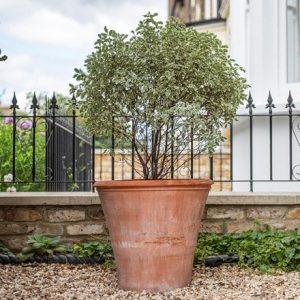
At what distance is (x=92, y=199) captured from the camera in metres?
4.88

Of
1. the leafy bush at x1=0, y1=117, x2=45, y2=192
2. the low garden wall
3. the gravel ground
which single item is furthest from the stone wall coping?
the leafy bush at x1=0, y1=117, x2=45, y2=192

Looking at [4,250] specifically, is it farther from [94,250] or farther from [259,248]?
[259,248]

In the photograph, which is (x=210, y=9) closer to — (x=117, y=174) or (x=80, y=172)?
(x=117, y=174)

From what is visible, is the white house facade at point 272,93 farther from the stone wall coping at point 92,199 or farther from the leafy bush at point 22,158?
the leafy bush at point 22,158

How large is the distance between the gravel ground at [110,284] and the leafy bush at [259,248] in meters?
0.12

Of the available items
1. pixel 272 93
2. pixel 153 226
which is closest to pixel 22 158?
pixel 272 93

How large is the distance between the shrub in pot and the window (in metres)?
2.19

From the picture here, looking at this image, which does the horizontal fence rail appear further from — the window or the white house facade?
the window

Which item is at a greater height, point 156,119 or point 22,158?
point 156,119

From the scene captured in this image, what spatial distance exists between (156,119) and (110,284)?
1.17 m

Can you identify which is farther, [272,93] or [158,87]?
[272,93]

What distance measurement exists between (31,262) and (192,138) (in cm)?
168

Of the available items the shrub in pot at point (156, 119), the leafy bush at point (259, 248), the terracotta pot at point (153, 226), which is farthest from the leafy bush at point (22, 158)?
the terracotta pot at point (153, 226)

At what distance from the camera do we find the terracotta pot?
12.2 ft
